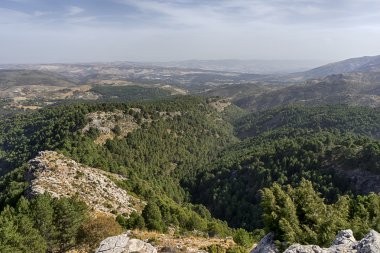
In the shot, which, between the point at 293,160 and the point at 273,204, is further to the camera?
the point at 293,160

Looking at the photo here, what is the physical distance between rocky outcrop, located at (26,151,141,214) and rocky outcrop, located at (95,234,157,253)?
102 feet

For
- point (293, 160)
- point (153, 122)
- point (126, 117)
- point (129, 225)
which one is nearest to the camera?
point (129, 225)

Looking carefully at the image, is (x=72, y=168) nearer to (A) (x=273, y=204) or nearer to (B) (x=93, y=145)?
(B) (x=93, y=145)

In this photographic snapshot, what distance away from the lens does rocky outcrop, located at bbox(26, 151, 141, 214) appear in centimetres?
7369

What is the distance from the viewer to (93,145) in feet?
443

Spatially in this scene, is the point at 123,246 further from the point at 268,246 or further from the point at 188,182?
the point at 188,182

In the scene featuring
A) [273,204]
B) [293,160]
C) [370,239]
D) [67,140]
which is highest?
[370,239]

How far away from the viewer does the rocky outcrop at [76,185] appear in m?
73.7

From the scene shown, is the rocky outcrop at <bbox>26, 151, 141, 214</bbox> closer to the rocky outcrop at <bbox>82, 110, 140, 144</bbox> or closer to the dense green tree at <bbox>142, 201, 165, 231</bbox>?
the dense green tree at <bbox>142, 201, 165, 231</bbox>

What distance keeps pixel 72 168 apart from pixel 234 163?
9307 centimetres

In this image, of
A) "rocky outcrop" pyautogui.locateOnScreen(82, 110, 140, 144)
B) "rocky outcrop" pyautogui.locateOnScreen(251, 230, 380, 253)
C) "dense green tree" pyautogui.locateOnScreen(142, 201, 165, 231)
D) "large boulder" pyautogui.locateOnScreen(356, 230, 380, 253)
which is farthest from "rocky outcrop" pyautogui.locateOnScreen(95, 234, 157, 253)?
"rocky outcrop" pyautogui.locateOnScreen(82, 110, 140, 144)

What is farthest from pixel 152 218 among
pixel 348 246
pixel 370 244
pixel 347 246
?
pixel 370 244

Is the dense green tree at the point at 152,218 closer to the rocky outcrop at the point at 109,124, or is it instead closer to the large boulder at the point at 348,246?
the large boulder at the point at 348,246

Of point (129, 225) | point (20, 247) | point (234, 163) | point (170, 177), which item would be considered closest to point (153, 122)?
point (170, 177)
